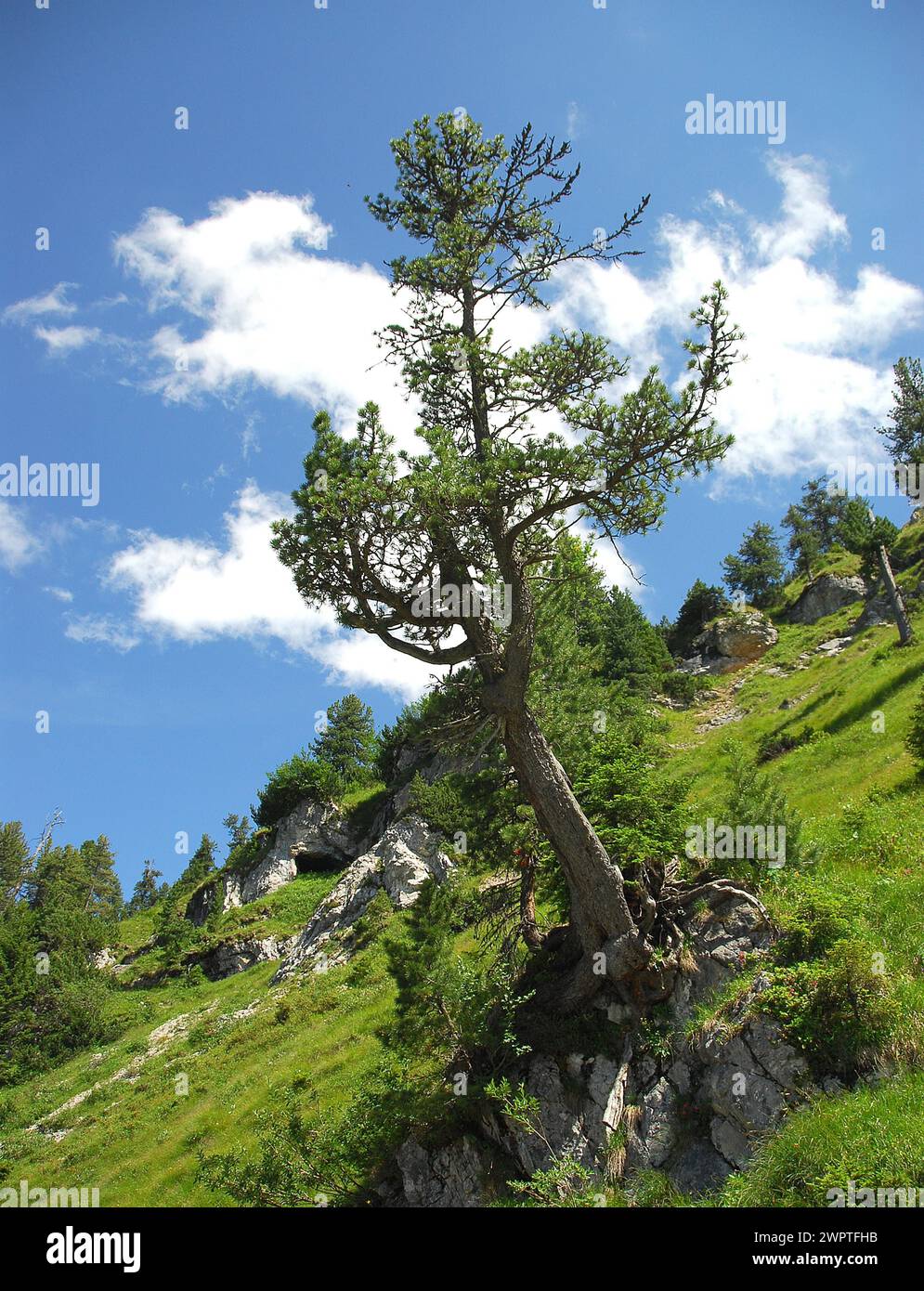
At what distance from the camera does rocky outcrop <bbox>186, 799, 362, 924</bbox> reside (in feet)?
156

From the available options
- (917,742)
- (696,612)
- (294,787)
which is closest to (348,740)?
(294,787)

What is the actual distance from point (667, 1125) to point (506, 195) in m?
16.4

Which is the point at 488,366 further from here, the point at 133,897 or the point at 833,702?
the point at 133,897

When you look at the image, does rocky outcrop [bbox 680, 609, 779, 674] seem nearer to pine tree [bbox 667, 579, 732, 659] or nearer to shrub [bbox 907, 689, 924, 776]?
pine tree [bbox 667, 579, 732, 659]

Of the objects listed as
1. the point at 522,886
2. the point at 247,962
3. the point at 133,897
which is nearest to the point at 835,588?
the point at 247,962

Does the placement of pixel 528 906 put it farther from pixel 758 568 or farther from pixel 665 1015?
pixel 758 568

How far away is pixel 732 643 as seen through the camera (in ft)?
192

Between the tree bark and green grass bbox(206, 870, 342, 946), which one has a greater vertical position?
the tree bark

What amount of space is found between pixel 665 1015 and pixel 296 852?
133 ft

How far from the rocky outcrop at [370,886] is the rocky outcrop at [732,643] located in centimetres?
3193

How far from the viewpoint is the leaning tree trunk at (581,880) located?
11.4 metres

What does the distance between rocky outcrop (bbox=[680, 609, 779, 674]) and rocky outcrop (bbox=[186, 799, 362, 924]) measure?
99.2ft

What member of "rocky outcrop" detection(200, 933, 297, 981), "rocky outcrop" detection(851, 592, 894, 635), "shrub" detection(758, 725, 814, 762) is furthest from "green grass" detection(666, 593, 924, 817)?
"rocky outcrop" detection(200, 933, 297, 981)

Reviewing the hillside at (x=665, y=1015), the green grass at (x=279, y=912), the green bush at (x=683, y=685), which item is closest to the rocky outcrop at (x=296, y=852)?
the hillside at (x=665, y=1015)
